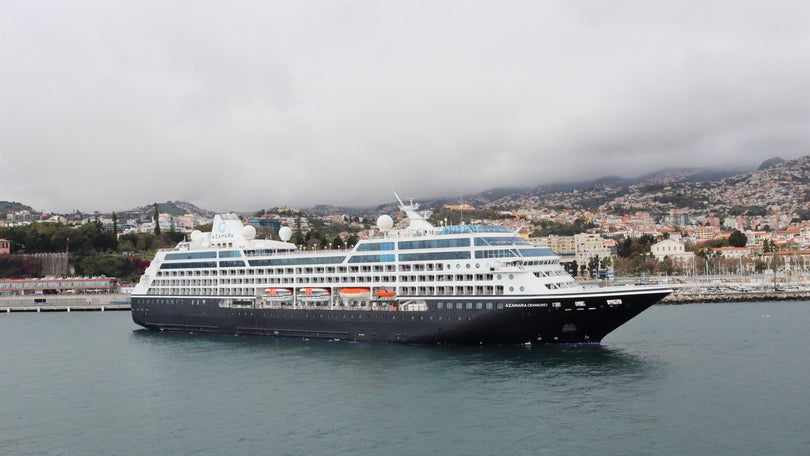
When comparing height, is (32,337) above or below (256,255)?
below

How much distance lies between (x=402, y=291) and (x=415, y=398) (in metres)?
9.85

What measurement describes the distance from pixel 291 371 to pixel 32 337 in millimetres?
25608

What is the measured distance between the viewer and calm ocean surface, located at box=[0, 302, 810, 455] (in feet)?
60.5

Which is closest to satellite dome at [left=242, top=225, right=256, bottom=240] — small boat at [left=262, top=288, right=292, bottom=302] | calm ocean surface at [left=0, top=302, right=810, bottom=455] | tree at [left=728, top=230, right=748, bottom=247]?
small boat at [left=262, top=288, right=292, bottom=302]

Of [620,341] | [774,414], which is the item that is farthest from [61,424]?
[620,341]

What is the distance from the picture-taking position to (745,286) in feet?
248

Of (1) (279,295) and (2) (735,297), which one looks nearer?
(1) (279,295)

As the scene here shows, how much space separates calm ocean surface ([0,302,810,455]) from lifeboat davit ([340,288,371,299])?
264 centimetres

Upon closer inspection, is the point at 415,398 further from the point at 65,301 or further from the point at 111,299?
the point at 65,301

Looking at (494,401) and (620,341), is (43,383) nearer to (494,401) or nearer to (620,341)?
(494,401)

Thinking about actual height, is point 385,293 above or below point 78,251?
below

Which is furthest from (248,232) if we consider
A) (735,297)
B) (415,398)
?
(735,297)

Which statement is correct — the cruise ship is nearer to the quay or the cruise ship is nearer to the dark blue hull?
the dark blue hull

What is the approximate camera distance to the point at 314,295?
3516 cm
